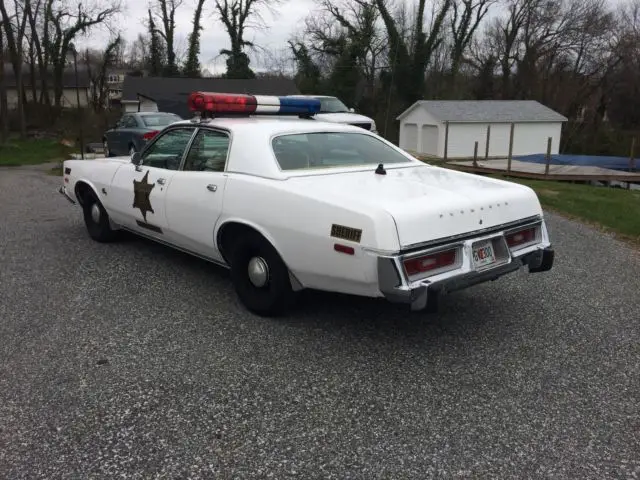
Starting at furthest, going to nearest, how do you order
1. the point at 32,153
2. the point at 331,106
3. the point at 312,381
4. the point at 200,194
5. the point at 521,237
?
1. the point at 32,153
2. the point at 331,106
3. the point at 200,194
4. the point at 521,237
5. the point at 312,381

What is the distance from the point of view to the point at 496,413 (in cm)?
318

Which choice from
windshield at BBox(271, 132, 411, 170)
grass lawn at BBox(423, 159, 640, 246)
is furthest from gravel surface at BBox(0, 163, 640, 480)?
grass lawn at BBox(423, 159, 640, 246)

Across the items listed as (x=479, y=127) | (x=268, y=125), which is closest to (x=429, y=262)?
(x=268, y=125)

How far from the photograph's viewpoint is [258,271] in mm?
4395

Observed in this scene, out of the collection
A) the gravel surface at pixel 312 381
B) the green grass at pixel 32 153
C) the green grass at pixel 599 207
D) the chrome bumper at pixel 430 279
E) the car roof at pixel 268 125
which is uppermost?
the car roof at pixel 268 125

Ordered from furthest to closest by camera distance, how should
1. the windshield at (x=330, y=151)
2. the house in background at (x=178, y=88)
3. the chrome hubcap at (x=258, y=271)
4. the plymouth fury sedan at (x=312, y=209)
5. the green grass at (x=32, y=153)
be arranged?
1. the house in background at (x=178, y=88)
2. the green grass at (x=32, y=153)
3. the windshield at (x=330, y=151)
4. the chrome hubcap at (x=258, y=271)
5. the plymouth fury sedan at (x=312, y=209)

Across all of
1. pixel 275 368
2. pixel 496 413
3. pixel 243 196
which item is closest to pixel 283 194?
pixel 243 196

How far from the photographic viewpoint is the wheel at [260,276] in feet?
14.0

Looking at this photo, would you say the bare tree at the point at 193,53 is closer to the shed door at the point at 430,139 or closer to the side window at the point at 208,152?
the shed door at the point at 430,139

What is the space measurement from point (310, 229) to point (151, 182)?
2211 millimetres

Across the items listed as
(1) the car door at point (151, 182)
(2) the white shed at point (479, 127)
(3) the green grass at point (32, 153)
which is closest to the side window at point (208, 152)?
(1) the car door at point (151, 182)

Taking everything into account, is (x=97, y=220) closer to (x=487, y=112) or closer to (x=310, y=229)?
(x=310, y=229)

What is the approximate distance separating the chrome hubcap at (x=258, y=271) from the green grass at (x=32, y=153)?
18144 millimetres

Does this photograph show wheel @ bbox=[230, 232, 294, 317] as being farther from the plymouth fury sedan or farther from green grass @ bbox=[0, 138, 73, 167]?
green grass @ bbox=[0, 138, 73, 167]
